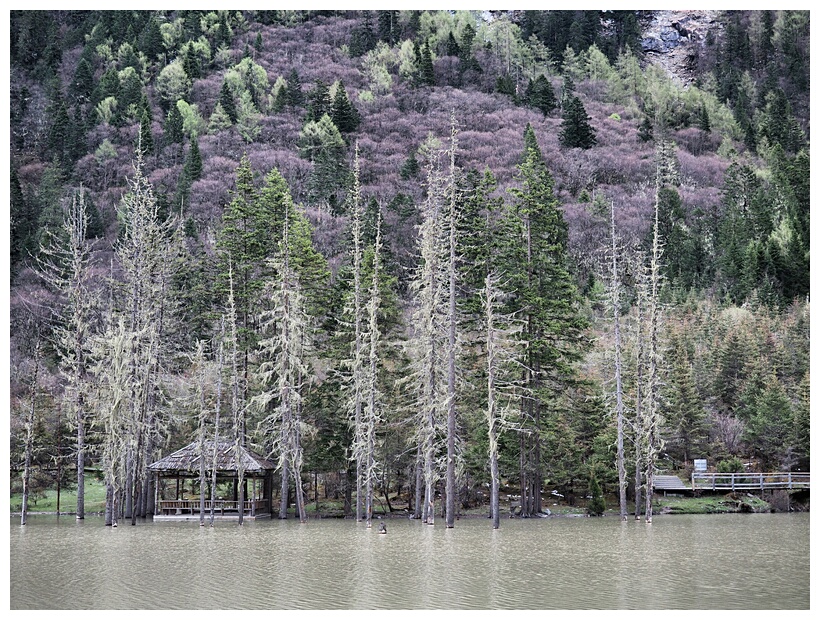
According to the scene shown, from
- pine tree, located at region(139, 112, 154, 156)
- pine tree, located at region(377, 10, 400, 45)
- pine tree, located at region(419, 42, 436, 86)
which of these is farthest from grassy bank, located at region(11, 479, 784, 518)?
pine tree, located at region(377, 10, 400, 45)

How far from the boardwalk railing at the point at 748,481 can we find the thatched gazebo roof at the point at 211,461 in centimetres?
1808

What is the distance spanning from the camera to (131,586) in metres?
16.7

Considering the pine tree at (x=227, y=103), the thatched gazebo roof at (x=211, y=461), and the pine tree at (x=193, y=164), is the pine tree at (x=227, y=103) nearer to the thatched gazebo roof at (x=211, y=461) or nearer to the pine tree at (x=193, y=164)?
the pine tree at (x=193, y=164)

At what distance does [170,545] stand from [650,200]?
58432 mm

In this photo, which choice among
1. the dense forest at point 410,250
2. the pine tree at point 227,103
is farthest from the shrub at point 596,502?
the pine tree at point 227,103

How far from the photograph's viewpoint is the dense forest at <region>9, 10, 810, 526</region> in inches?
1357

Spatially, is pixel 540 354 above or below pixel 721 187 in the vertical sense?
below

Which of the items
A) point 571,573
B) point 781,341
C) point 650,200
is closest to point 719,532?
point 571,573

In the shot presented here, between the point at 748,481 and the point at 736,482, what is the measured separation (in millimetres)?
705

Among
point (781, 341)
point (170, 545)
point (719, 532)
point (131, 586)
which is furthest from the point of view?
point (781, 341)

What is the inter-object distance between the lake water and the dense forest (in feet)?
17.9

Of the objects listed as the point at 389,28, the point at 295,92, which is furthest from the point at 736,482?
the point at 389,28

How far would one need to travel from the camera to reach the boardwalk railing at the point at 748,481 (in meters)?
38.8
